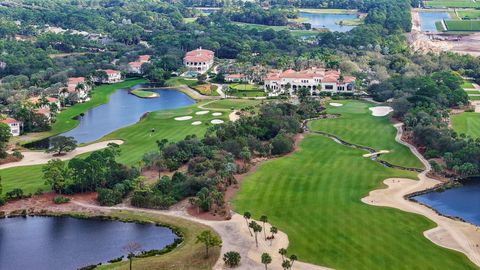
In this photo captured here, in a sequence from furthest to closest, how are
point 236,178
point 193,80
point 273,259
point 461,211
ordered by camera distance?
point 193,80
point 236,178
point 461,211
point 273,259

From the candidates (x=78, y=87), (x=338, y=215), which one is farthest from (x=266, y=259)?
(x=78, y=87)

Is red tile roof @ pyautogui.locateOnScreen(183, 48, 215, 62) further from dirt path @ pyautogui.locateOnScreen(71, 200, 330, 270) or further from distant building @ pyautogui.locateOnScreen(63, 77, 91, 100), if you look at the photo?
dirt path @ pyautogui.locateOnScreen(71, 200, 330, 270)

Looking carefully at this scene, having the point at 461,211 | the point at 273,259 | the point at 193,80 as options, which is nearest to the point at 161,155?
the point at 273,259

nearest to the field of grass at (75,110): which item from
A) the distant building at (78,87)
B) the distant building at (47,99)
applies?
the distant building at (78,87)

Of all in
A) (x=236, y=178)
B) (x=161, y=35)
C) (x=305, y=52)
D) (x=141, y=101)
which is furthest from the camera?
(x=161, y=35)

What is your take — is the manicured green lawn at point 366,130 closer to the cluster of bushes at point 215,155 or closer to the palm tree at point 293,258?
the cluster of bushes at point 215,155

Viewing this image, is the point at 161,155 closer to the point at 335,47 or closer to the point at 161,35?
the point at 335,47

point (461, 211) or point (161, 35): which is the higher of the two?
point (161, 35)
